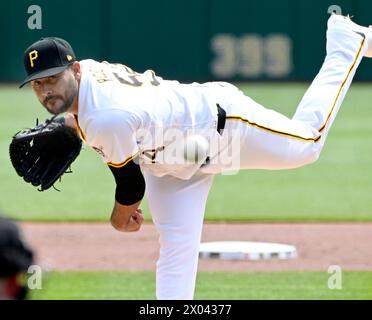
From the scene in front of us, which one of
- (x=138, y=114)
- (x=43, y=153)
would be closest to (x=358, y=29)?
(x=138, y=114)

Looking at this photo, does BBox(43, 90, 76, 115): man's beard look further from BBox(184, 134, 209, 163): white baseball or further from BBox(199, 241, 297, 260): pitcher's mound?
BBox(199, 241, 297, 260): pitcher's mound

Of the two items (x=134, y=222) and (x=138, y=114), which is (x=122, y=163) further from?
(x=134, y=222)

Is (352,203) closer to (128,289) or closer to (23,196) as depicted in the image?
(23,196)

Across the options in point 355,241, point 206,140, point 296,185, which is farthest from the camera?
point 296,185

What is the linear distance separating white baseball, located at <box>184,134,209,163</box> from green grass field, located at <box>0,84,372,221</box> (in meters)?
4.41

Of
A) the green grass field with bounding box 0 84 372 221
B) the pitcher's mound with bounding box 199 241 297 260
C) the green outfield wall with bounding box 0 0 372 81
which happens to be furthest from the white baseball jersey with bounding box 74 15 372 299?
the green outfield wall with bounding box 0 0 372 81

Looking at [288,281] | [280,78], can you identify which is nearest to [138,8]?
[280,78]

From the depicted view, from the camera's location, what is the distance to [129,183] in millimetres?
4141

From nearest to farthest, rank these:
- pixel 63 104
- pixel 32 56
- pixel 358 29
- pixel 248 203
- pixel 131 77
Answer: pixel 63 104 < pixel 32 56 < pixel 131 77 < pixel 358 29 < pixel 248 203

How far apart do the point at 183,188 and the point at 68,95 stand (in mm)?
666

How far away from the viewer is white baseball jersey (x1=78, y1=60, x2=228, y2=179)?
397cm

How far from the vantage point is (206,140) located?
13.8ft

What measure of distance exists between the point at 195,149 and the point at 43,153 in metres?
0.88
